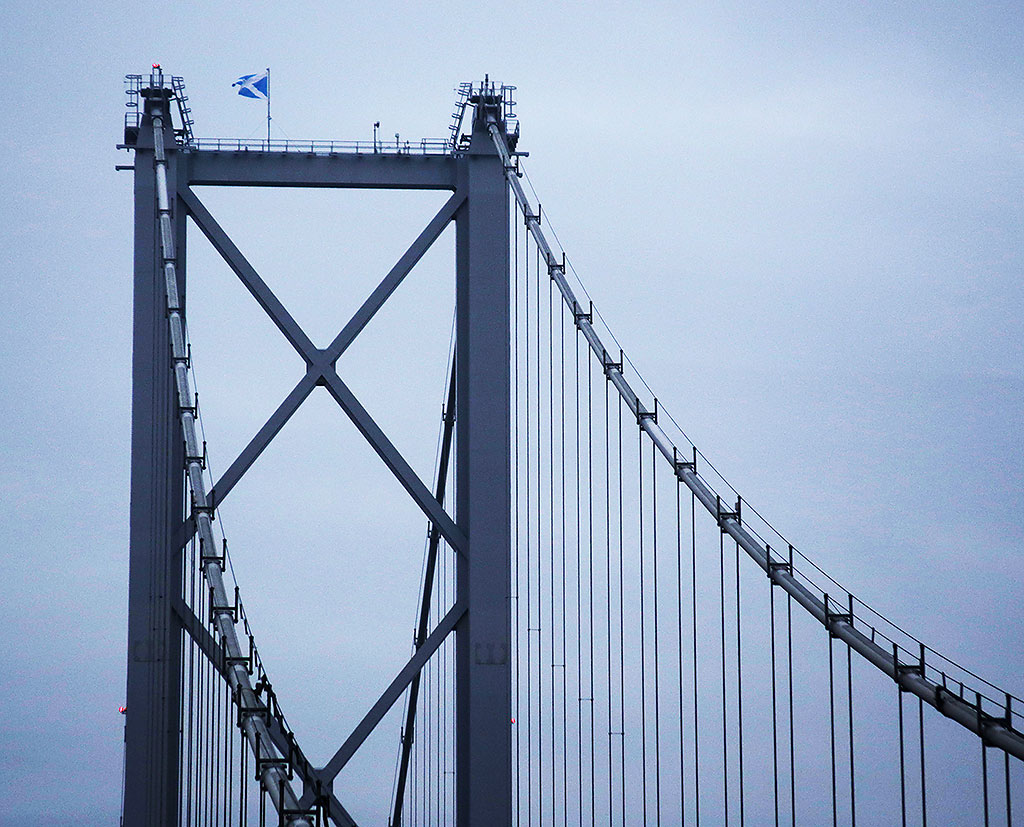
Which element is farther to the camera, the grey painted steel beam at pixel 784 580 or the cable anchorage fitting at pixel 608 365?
the cable anchorage fitting at pixel 608 365

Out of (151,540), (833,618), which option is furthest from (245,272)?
(833,618)

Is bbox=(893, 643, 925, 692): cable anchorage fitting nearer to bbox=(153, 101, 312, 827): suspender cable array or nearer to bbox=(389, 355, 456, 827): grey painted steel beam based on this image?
bbox=(153, 101, 312, 827): suspender cable array

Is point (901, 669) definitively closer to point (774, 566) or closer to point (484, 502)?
point (774, 566)

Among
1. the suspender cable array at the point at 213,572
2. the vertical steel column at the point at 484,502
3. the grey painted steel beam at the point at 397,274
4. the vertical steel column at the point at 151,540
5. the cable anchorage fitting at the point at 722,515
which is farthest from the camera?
the grey painted steel beam at the point at 397,274

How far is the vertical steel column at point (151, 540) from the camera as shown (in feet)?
71.7

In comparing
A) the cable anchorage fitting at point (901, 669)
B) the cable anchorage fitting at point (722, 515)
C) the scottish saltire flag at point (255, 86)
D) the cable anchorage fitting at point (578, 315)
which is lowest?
the cable anchorage fitting at point (901, 669)

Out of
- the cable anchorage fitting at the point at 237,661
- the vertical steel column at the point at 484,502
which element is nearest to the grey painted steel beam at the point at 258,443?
the vertical steel column at the point at 484,502

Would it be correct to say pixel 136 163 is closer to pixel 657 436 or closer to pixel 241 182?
pixel 241 182

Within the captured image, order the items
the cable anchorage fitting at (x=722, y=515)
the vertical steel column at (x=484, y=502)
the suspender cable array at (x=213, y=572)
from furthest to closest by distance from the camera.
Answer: the vertical steel column at (x=484, y=502), the cable anchorage fitting at (x=722, y=515), the suspender cable array at (x=213, y=572)

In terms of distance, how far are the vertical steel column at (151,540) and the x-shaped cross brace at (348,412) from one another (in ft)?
2.18

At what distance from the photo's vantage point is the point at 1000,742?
42.1 feet

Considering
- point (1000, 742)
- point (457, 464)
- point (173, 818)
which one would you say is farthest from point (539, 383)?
point (1000, 742)

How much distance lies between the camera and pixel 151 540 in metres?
22.0

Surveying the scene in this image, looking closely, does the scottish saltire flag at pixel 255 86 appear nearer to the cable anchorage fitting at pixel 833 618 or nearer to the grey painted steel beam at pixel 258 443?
the grey painted steel beam at pixel 258 443
